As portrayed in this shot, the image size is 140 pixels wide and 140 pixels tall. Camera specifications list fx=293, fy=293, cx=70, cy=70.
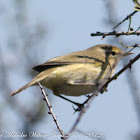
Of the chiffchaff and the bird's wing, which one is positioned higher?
the bird's wing

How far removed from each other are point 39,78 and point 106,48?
159cm

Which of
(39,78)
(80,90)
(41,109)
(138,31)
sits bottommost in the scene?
(41,109)

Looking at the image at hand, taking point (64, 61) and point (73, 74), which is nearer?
point (73, 74)

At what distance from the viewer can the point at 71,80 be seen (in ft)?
13.1

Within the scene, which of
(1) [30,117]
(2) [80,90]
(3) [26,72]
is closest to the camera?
(1) [30,117]

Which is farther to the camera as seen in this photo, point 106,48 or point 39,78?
point 106,48

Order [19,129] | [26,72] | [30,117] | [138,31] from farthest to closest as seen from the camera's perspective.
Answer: [26,72] → [30,117] → [19,129] → [138,31]

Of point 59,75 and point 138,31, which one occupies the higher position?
point 138,31

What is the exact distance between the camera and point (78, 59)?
420cm

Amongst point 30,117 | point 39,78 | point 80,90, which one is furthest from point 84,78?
point 30,117

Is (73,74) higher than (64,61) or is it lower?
lower

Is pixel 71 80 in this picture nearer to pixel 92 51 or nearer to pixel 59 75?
pixel 59 75

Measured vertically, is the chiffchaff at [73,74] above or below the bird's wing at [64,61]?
below

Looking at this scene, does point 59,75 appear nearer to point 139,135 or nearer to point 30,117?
point 30,117
